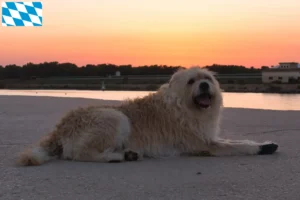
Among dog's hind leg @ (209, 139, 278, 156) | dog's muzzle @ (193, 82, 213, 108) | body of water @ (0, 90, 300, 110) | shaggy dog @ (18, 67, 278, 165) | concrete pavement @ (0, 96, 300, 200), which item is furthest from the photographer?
body of water @ (0, 90, 300, 110)

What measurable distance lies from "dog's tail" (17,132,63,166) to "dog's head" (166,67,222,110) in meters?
1.91

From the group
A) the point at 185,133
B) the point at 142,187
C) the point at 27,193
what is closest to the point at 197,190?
the point at 142,187

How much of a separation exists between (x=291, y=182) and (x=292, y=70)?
273 ft

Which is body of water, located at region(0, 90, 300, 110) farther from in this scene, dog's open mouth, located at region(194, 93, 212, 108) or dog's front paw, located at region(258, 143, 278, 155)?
dog's front paw, located at region(258, 143, 278, 155)

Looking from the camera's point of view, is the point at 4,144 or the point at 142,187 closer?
the point at 142,187

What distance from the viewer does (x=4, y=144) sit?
732 centimetres

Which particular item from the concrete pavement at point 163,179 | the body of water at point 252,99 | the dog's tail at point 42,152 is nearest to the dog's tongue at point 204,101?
the concrete pavement at point 163,179

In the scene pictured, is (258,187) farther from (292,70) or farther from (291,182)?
(292,70)

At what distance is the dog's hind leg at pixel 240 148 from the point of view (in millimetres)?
6098

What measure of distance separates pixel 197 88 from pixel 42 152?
7.67 ft

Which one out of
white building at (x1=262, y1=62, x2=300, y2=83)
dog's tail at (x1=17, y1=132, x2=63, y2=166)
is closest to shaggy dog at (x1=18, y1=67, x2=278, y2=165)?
dog's tail at (x1=17, y1=132, x2=63, y2=166)

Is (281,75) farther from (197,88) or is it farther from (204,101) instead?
(197,88)

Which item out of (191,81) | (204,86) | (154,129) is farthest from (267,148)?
(154,129)

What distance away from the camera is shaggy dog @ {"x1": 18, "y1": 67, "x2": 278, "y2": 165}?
5793mm
